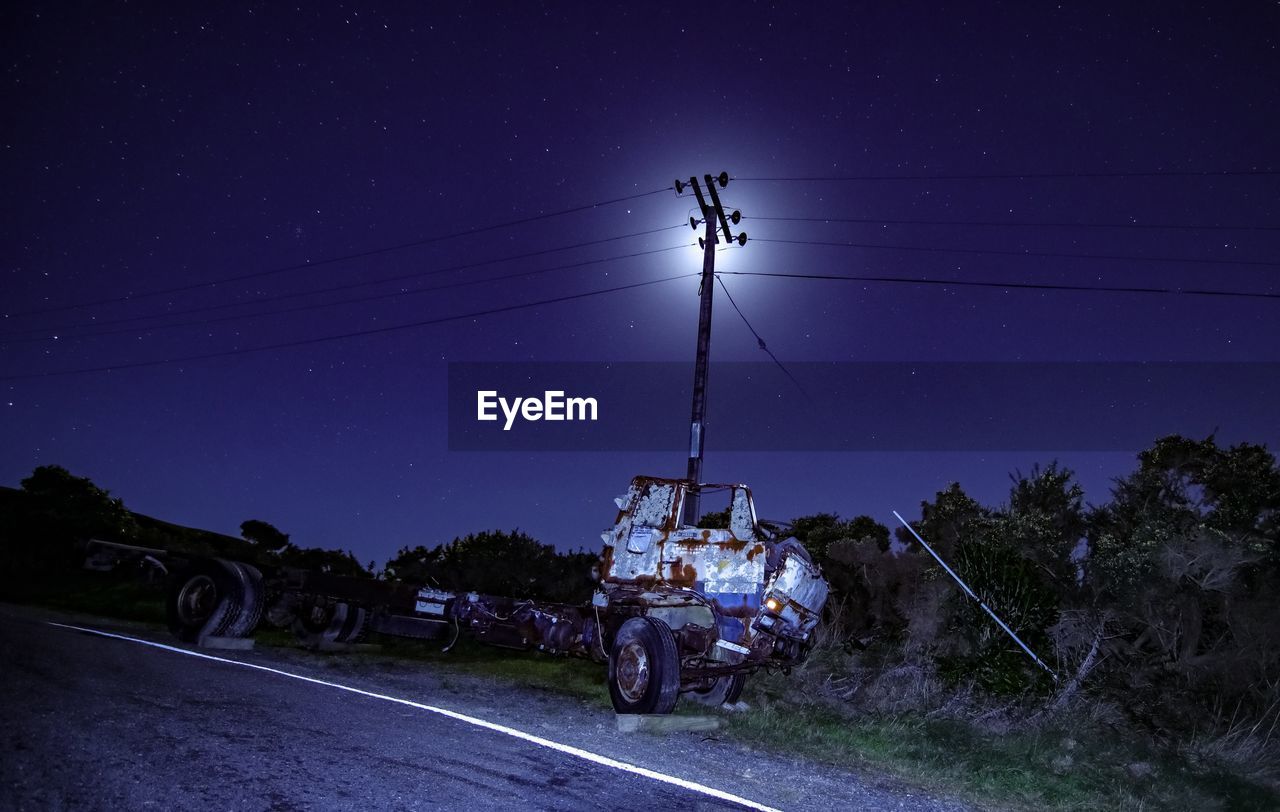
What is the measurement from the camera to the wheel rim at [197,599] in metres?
11.2

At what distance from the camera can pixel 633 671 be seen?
331 inches

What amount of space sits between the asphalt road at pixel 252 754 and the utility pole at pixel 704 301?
7.75 metres

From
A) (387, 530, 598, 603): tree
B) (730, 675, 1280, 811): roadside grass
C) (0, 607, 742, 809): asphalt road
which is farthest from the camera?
(387, 530, 598, 603): tree

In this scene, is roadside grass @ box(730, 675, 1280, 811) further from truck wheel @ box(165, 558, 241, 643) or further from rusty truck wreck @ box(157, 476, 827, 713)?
truck wheel @ box(165, 558, 241, 643)

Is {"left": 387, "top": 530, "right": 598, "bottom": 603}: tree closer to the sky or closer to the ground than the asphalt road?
closer to the sky

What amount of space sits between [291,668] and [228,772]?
533cm

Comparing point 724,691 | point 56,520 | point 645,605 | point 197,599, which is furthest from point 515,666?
point 56,520

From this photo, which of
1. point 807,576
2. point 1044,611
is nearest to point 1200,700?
point 1044,611

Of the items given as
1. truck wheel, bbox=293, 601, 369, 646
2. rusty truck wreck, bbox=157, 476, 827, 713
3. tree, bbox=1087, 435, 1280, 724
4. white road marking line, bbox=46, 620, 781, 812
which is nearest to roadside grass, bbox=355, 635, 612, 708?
truck wheel, bbox=293, 601, 369, 646

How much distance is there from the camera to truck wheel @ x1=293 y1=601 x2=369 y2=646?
12.8 meters

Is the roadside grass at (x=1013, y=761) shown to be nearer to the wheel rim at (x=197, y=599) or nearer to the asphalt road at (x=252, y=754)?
the asphalt road at (x=252, y=754)

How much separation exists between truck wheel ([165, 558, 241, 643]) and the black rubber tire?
0.03 m

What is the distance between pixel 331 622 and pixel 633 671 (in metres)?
6.61

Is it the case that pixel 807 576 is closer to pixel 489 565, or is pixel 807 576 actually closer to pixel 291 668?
pixel 291 668
